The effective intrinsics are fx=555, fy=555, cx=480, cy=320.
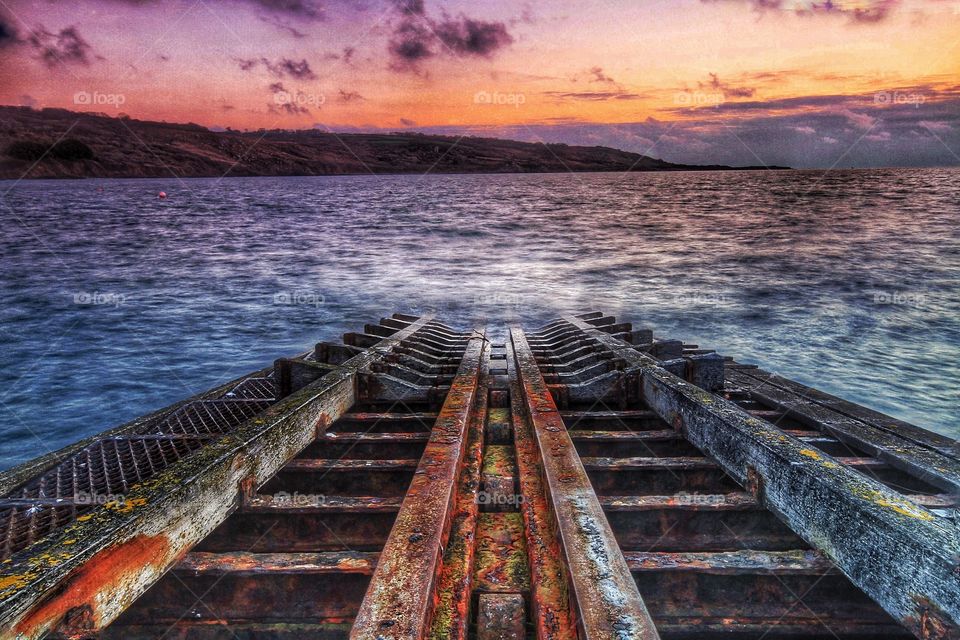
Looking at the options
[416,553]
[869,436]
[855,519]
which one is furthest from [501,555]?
[869,436]

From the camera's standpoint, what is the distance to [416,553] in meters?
2.39

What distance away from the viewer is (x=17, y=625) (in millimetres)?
1896

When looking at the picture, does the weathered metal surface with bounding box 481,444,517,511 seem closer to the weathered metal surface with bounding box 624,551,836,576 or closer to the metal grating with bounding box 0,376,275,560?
the weathered metal surface with bounding box 624,551,836,576

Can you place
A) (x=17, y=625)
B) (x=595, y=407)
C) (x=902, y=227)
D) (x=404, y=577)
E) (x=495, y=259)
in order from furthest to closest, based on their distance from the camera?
1. (x=902, y=227)
2. (x=495, y=259)
3. (x=595, y=407)
4. (x=404, y=577)
5. (x=17, y=625)

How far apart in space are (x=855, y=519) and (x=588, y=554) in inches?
48.2

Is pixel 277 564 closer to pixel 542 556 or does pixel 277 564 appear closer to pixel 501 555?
pixel 501 555

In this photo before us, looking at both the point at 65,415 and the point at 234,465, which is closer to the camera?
the point at 234,465

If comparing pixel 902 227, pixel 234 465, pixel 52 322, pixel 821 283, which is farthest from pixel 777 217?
pixel 234 465

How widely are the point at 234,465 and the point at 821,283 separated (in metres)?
29.0

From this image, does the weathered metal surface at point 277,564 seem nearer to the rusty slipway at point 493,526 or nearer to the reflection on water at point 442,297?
the rusty slipway at point 493,526

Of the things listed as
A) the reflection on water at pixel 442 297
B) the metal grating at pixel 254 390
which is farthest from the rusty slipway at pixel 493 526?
the reflection on water at pixel 442 297

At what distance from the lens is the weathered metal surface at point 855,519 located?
6.89ft

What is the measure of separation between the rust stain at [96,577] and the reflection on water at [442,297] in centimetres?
823

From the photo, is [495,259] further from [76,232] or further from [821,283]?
[76,232]
